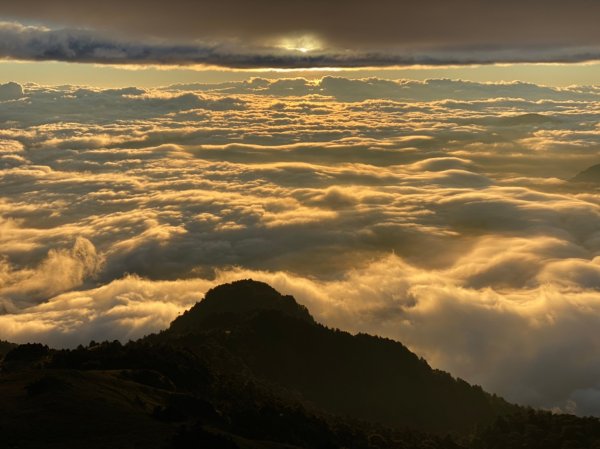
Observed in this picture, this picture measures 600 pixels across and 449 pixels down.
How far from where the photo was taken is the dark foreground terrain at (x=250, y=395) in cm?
7419

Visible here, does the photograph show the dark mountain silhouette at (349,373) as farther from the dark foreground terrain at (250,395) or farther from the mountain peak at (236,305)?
the mountain peak at (236,305)

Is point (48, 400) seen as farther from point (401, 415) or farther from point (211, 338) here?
point (401, 415)

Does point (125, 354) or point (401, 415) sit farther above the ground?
point (125, 354)

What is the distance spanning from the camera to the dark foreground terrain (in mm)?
74188

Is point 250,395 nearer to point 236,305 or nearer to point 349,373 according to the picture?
point 349,373

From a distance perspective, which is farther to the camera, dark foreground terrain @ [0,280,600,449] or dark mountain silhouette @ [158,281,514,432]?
dark mountain silhouette @ [158,281,514,432]

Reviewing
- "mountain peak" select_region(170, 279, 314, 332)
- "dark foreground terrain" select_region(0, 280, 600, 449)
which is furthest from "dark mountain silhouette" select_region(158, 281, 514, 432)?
"mountain peak" select_region(170, 279, 314, 332)

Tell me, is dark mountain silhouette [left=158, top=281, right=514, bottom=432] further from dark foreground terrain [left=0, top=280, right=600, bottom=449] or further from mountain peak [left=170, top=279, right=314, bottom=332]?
mountain peak [left=170, top=279, right=314, bottom=332]

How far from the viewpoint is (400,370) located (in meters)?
161

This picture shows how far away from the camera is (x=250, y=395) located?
108812mm

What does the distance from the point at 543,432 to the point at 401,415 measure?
33.5 m

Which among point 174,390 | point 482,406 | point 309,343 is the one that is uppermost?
point 174,390

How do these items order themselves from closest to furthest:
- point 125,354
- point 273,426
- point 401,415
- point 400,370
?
1. point 273,426
2. point 125,354
3. point 401,415
4. point 400,370

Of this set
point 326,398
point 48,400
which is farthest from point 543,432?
point 48,400
